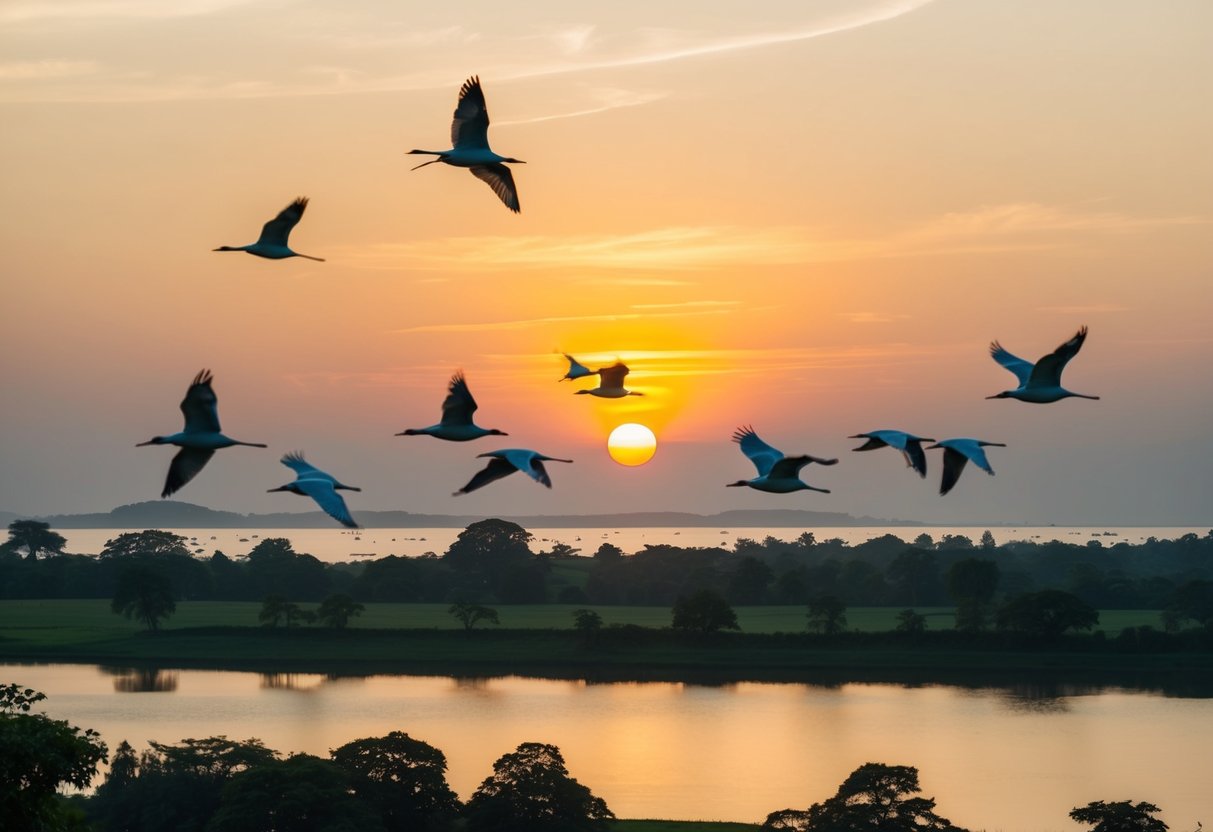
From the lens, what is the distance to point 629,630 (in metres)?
110

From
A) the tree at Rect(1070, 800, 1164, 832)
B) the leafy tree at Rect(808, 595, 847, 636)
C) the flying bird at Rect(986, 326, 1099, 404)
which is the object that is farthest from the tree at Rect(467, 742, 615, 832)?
the leafy tree at Rect(808, 595, 847, 636)

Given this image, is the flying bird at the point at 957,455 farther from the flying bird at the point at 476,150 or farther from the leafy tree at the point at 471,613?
the leafy tree at the point at 471,613

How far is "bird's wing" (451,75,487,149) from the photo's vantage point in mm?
23438

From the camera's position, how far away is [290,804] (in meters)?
44.5

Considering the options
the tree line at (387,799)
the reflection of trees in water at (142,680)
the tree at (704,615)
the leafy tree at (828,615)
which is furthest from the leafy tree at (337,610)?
the tree line at (387,799)

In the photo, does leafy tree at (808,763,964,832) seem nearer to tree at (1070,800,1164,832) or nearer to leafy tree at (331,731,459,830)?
tree at (1070,800,1164,832)

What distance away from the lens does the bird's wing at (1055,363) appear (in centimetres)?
2300

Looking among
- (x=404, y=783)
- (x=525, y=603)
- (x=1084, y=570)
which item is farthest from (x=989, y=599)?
(x=404, y=783)

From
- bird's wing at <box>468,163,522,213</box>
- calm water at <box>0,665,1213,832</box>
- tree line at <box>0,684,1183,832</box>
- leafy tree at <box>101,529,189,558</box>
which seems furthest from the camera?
leafy tree at <box>101,529,189,558</box>

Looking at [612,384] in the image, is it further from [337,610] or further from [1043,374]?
[337,610]

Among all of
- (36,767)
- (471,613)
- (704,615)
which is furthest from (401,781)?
(471,613)

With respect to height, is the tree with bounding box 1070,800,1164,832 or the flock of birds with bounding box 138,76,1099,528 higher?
the flock of birds with bounding box 138,76,1099,528

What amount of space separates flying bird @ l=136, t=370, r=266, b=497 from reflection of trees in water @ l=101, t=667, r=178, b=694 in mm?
73708

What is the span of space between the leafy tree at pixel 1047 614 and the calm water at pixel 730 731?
1536 centimetres
